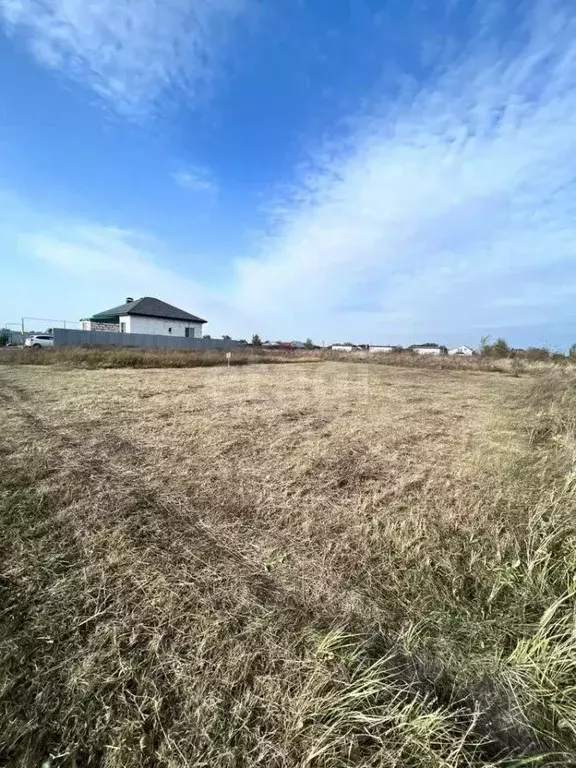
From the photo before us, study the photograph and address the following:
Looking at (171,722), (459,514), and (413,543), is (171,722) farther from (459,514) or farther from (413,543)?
(459,514)

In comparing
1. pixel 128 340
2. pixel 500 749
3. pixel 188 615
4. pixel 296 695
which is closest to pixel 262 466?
pixel 188 615

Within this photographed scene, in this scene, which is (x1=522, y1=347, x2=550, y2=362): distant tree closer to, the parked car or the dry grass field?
the dry grass field

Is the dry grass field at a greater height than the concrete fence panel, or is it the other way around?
the concrete fence panel

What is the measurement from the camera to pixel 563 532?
2043 millimetres

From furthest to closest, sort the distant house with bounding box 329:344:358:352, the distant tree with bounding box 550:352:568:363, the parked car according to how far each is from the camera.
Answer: the distant house with bounding box 329:344:358:352
the parked car
the distant tree with bounding box 550:352:568:363

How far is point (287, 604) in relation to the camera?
1.71 metres

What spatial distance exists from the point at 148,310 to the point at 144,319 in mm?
953

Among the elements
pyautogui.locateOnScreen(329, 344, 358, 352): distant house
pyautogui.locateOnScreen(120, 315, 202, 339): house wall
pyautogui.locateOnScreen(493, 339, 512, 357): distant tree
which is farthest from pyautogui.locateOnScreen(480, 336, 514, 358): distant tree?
pyautogui.locateOnScreen(120, 315, 202, 339): house wall

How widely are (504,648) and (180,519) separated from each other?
6.33 ft

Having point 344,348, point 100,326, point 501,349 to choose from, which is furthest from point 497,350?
point 100,326

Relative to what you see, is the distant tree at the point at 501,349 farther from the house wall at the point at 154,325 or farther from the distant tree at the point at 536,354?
the house wall at the point at 154,325

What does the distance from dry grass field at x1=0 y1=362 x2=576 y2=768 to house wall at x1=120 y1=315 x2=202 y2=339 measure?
25822mm

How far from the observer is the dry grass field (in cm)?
114

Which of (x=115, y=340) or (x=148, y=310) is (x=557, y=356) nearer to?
(x=115, y=340)
